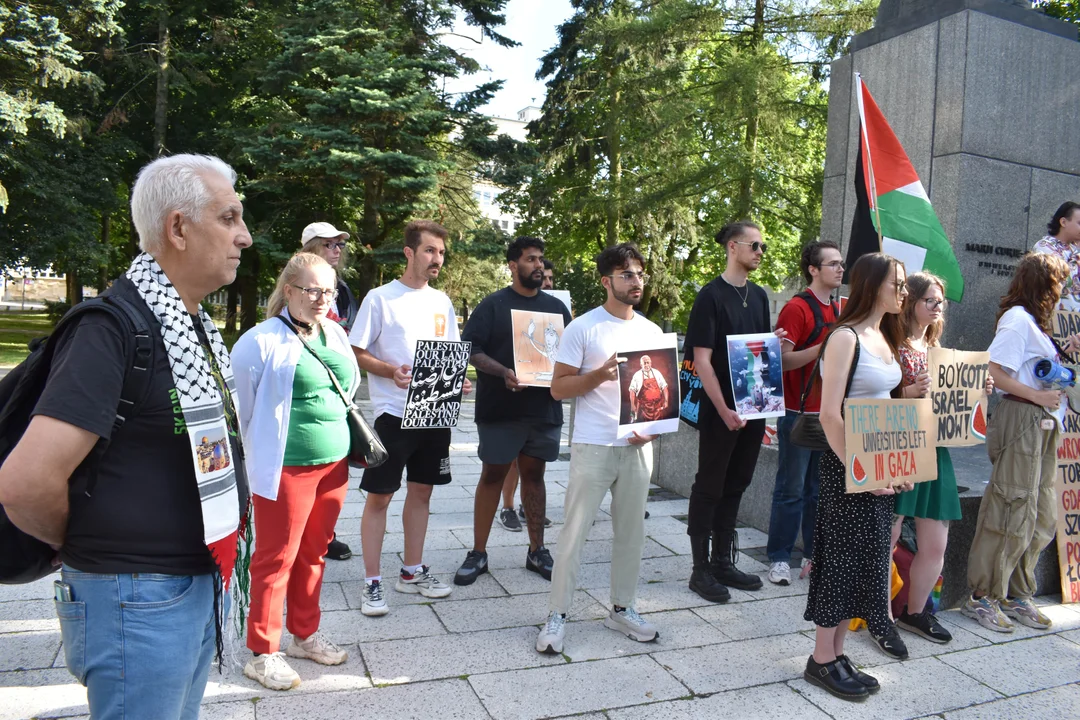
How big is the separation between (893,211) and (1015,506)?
2057mm


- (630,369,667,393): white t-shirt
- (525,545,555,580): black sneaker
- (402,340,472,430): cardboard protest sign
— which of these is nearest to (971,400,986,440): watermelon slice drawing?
(630,369,667,393): white t-shirt

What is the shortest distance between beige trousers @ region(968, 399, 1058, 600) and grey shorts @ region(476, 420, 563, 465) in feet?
8.55

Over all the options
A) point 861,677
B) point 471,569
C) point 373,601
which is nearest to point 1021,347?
point 861,677

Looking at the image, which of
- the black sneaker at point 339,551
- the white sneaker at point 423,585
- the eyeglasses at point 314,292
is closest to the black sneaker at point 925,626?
the white sneaker at point 423,585

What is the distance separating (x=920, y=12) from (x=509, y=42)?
1736 centimetres

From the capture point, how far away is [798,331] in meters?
5.20

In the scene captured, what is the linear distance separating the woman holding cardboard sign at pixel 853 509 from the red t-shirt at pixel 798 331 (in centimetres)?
132

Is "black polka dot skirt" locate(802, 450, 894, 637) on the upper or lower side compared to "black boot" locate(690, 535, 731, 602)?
upper

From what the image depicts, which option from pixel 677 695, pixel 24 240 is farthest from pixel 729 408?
pixel 24 240

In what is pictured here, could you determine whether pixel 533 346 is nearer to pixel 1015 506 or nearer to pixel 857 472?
pixel 857 472

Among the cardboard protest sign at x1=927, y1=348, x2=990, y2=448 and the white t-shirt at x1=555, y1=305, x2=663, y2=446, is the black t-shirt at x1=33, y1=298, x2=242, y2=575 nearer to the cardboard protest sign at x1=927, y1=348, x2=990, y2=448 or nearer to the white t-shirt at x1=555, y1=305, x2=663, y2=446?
the white t-shirt at x1=555, y1=305, x2=663, y2=446

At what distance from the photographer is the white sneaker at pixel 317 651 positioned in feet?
12.5

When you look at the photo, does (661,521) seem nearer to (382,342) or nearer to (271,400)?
(382,342)

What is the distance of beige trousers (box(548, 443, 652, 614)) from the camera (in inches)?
163
